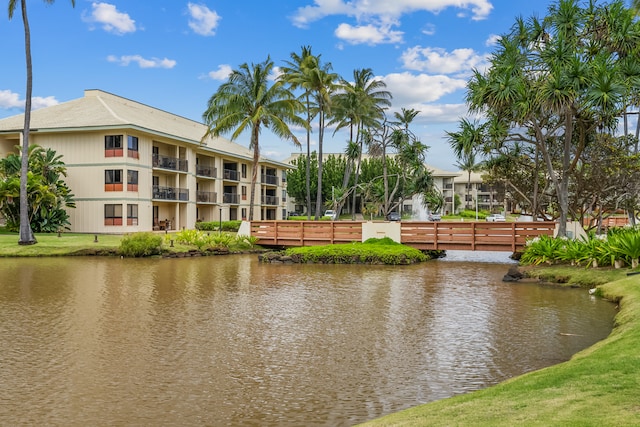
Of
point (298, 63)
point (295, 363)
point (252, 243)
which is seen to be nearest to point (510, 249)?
point (252, 243)

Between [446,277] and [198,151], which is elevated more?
[198,151]

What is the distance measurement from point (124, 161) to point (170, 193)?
6159mm

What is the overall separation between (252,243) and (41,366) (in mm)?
25928

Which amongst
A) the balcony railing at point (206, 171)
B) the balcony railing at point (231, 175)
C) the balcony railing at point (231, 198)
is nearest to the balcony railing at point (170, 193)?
the balcony railing at point (206, 171)

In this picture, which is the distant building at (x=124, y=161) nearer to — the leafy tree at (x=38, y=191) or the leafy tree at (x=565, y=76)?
the leafy tree at (x=38, y=191)

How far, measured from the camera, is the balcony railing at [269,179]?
6344cm

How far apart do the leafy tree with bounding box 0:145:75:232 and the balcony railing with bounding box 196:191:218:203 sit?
43.4 feet

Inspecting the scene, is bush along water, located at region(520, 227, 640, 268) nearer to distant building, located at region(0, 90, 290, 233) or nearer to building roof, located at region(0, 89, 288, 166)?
building roof, located at region(0, 89, 288, 166)

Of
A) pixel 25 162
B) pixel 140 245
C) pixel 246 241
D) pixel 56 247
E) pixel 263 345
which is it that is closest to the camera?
pixel 263 345

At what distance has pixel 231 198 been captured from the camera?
57.7 meters

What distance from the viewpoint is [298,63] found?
51.2 meters

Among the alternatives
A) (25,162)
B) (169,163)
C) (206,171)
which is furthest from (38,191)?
(206,171)

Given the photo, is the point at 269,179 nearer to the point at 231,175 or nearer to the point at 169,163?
the point at 231,175

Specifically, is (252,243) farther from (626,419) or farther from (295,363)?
(626,419)
